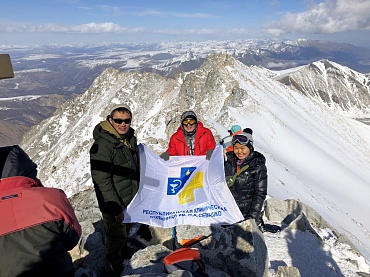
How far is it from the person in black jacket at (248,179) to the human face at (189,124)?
1.50 m

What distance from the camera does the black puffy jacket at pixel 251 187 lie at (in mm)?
7375

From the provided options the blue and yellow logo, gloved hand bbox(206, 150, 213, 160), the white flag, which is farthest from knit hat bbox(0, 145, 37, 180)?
gloved hand bbox(206, 150, 213, 160)

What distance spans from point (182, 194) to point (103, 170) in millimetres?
1969

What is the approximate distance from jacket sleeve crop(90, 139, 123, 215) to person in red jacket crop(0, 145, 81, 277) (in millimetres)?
3060

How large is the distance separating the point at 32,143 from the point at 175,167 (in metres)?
119

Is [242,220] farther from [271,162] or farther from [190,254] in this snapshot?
[271,162]

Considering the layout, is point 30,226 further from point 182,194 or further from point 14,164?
point 182,194

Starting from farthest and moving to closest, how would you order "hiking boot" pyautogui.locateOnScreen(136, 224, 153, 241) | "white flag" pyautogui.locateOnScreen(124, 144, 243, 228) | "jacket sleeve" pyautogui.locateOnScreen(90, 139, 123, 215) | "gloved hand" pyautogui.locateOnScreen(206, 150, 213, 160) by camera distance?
"hiking boot" pyautogui.locateOnScreen(136, 224, 153, 241) → "gloved hand" pyautogui.locateOnScreen(206, 150, 213, 160) → "white flag" pyautogui.locateOnScreen(124, 144, 243, 228) → "jacket sleeve" pyautogui.locateOnScreen(90, 139, 123, 215)

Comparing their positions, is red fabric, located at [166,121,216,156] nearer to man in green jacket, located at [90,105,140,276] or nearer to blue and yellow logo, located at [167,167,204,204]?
blue and yellow logo, located at [167,167,204,204]

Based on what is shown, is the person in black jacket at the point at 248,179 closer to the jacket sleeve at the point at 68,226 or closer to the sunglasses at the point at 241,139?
the sunglasses at the point at 241,139

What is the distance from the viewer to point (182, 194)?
7.24 meters

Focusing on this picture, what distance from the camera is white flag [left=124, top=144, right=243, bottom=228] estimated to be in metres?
6.71

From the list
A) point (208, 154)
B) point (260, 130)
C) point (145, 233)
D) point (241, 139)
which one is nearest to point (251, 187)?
point (241, 139)

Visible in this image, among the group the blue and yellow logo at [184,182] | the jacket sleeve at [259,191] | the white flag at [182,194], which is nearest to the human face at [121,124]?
the white flag at [182,194]
